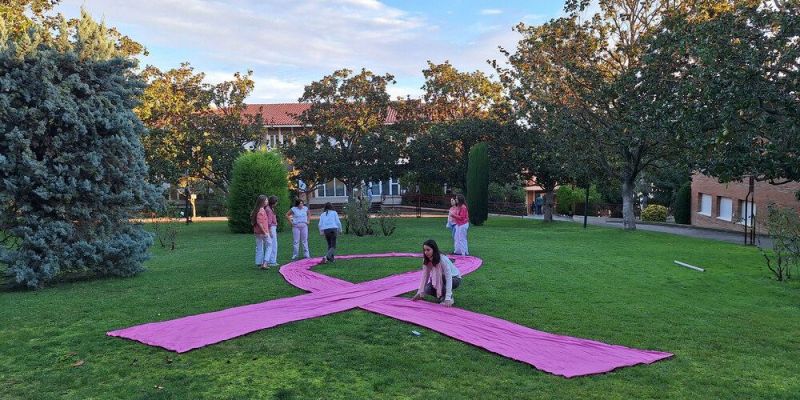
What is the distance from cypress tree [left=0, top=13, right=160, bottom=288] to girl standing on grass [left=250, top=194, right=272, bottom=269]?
210 centimetres

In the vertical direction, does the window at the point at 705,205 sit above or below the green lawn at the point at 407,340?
above

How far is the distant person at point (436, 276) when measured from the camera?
311 inches

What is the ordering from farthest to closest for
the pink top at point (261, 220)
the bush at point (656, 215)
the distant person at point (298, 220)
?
the bush at point (656, 215) → the distant person at point (298, 220) → the pink top at point (261, 220)

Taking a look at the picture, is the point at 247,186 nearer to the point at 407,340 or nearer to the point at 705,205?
the point at 407,340

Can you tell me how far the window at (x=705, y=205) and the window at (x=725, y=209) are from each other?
1018 millimetres

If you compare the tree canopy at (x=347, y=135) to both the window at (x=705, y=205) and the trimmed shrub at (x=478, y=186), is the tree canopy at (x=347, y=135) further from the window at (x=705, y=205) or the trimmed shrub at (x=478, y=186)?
the window at (x=705, y=205)

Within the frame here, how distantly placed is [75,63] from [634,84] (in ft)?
57.9

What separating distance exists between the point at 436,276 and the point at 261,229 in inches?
193

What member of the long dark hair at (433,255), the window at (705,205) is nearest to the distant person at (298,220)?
the long dark hair at (433,255)

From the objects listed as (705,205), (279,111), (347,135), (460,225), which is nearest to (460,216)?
(460,225)

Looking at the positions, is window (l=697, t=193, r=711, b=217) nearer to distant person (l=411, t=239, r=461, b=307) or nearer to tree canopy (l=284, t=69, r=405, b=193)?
tree canopy (l=284, t=69, r=405, b=193)

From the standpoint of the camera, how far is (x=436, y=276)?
8.21 metres

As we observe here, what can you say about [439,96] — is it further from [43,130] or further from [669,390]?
[669,390]

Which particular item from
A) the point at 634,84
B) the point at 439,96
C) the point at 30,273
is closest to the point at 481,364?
the point at 30,273
